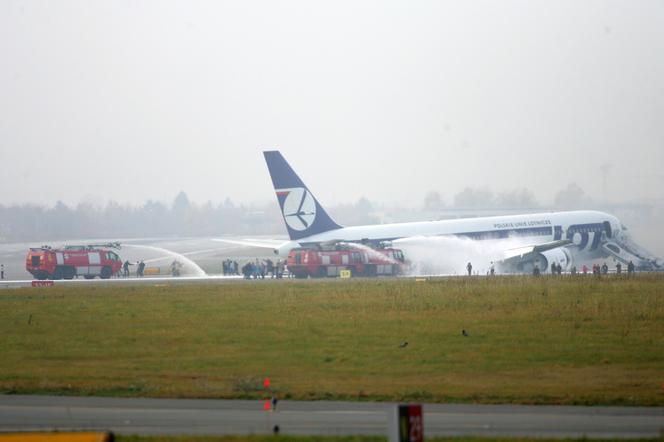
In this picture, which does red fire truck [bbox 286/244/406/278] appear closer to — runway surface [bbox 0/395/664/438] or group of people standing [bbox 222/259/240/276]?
group of people standing [bbox 222/259/240/276]

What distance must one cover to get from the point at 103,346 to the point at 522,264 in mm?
43458

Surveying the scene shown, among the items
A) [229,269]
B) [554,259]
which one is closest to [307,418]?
[554,259]

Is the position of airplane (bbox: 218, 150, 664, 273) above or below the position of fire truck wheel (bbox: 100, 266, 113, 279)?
above

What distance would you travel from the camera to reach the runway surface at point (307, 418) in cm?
1820

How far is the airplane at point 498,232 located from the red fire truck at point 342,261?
1524 millimetres

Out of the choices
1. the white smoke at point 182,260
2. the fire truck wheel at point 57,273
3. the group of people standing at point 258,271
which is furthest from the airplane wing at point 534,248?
the fire truck wheel at point 57,273

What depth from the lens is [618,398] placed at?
22.0 m

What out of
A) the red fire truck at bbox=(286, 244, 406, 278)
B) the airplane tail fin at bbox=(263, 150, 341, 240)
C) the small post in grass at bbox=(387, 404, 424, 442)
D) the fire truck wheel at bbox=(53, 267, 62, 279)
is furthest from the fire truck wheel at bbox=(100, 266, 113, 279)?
the small post in grass at bbox=(387, 404, 424, 442)

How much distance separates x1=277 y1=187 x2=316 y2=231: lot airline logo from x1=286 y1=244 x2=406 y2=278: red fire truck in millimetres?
3131

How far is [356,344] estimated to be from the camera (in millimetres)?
31156

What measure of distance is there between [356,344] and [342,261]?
37.2m

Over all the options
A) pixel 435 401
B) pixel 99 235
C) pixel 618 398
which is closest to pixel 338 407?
pixel 435 401

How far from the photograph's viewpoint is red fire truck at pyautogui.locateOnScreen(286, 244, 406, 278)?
A: 224 feet

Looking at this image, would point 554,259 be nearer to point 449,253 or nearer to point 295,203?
point 449,253
